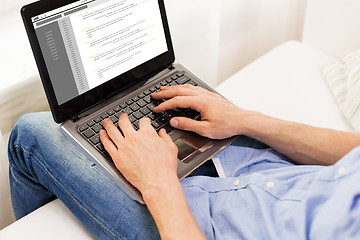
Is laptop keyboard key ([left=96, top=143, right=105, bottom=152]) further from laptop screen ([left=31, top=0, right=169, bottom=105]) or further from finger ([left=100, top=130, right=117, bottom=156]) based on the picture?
laptop screen ([left=31, top=0, right=169, bottom=105])

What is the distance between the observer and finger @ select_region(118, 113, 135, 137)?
807 mm

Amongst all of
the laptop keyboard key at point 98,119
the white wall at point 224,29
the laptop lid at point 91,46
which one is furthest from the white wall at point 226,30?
the laptop keyboard key at point 98,119

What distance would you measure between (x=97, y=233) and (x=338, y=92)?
0.79 m

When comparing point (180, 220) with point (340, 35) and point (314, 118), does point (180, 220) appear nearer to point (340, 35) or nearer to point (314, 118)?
point (314, 118)

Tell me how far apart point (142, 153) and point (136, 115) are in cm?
15

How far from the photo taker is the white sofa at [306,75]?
1148mm

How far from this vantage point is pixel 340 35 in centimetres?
137

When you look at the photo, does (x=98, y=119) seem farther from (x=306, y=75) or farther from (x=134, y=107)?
(x=306, y=75)

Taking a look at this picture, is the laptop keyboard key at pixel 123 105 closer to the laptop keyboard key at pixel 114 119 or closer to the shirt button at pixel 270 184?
the laptop keyboard key at pixel 114 119

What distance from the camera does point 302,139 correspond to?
33.5 inches

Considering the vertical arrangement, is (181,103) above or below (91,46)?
below

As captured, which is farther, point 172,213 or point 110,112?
point 110,112

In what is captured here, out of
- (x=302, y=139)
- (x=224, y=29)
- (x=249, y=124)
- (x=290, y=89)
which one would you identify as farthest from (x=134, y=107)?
(x=224, y=29)

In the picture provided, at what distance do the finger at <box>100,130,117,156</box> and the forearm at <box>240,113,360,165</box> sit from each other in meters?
0.29
